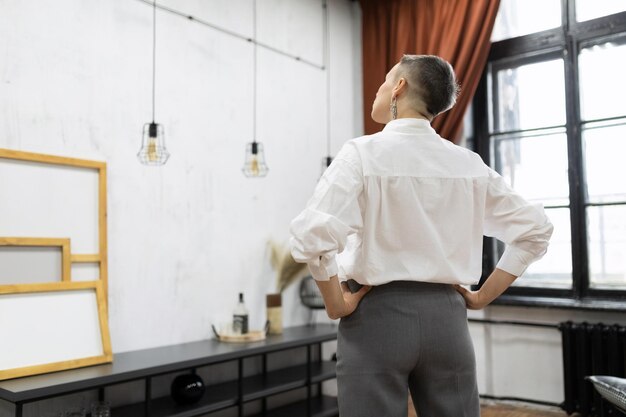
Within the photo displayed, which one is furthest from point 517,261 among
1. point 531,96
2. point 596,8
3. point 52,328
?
point 596,8

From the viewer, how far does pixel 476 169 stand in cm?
145

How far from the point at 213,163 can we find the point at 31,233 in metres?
1.12

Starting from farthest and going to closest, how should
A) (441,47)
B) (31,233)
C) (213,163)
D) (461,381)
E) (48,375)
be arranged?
(441,47)
(213,163)
(31,233)
(48,375)
(461,381)

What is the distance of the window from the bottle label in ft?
5.65

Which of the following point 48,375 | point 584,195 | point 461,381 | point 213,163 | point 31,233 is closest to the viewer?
point 461,381

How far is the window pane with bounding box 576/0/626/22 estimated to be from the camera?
3611 millimetres

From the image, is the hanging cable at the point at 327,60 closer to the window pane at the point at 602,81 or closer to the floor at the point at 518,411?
the window pane at the point at 602,81

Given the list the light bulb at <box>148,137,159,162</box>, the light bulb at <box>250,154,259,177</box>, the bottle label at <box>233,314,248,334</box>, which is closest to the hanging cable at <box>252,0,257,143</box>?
the light bulb at <box>250,154,259,177</box>

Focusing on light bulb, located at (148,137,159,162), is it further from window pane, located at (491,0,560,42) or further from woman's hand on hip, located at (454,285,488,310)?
window pane, located at (491,0,560,42)

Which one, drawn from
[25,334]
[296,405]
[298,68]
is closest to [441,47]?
[298,68]

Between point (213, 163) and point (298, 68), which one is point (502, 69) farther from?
point (213, 163)

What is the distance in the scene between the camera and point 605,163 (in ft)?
11.8

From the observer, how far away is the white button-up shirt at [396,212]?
1.28 metres

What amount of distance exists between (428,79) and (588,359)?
2605 millimetres
